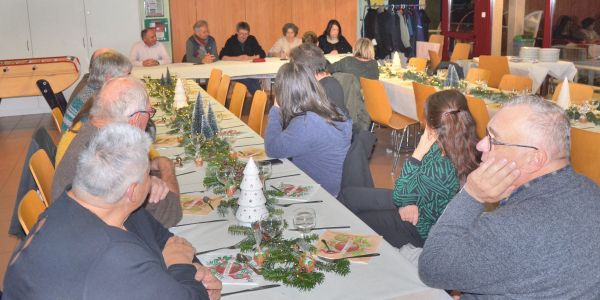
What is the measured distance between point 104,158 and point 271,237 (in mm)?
901

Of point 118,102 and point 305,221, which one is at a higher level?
point 118,102

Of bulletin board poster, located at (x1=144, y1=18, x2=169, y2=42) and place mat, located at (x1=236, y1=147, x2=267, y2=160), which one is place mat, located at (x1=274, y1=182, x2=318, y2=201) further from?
bulletin board poster, located at (x1=144, y1=18, x2=169, y2=42)

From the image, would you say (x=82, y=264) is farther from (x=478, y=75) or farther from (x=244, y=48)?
(x=244, y=48)

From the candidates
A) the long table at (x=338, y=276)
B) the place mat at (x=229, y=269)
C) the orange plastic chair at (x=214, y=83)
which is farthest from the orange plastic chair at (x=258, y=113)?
the place mat at (x=229, y=269)

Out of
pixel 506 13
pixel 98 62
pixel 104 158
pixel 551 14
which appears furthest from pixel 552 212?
pixel 506 13

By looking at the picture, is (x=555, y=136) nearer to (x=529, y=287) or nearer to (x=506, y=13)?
(x=529, y=287)

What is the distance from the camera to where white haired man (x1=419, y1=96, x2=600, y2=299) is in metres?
1.79

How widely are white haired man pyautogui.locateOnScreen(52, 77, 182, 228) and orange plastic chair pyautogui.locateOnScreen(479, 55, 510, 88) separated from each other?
7.12 m

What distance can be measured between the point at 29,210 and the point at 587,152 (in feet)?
11.1

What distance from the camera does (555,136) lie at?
191cm

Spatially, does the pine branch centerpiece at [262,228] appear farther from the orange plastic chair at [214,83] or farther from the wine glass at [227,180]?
the orange plastic chair at [214,83]

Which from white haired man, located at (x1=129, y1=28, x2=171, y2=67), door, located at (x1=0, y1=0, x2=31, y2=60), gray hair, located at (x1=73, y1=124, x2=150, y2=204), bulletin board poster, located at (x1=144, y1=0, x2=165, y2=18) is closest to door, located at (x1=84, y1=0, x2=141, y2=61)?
bulletin board poster, located at (x1=144, y1=0, x2=165, y2=18)

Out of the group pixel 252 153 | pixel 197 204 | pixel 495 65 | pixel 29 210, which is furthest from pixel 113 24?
pixel 29 210

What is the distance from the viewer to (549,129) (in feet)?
6.25
